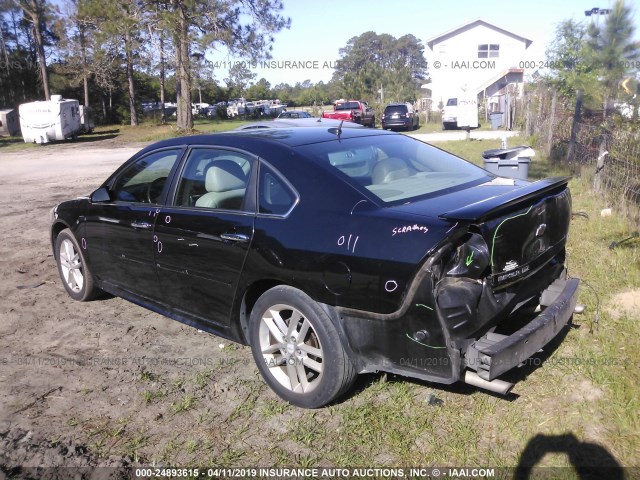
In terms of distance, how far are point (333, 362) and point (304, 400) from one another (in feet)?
1.31

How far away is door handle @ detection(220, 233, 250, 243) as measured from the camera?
3.39m

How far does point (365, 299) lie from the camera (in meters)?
2.85

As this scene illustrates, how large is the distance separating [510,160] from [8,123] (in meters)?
35.7

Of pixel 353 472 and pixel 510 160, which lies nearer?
pixel 353 472

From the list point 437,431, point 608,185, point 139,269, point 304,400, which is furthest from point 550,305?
point 608,185

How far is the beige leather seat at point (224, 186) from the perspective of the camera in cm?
363

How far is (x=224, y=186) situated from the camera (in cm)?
382

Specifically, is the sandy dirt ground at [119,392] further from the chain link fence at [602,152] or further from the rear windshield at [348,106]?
the rear windshield at [348,106]

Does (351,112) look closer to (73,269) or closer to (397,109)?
(397,109)

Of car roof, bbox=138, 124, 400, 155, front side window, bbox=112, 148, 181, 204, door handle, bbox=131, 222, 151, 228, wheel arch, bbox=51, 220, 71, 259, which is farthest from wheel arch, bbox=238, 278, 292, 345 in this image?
wheel arch, bbox=51, 220, 71, 259

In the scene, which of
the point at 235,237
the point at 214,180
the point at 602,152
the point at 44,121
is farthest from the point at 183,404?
the point at 44,121

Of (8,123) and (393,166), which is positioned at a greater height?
(8,123)

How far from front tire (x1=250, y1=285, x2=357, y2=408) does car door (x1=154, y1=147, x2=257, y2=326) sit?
0.32 metres

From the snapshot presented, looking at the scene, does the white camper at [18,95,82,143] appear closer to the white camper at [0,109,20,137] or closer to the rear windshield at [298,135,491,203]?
the white camper at [0,109,20,137]
